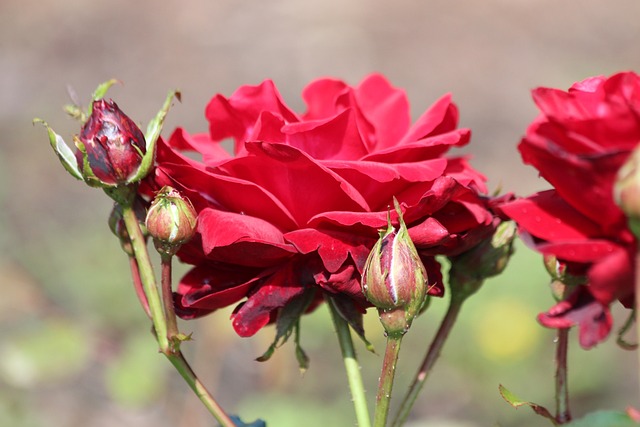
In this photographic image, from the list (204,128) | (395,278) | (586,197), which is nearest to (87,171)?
(395,278)

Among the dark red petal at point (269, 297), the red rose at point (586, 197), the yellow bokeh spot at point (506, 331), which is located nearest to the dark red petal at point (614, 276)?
the red rose at point (586, 197)

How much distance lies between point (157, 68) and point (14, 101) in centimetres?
70

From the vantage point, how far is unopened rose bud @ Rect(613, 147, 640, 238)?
442 millimetres

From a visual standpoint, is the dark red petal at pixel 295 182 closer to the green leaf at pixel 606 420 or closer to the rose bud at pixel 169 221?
the rose bud at pixel 169 221

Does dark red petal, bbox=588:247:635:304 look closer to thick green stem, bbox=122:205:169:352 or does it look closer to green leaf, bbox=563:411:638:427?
green leaf, bbox=563:411:638:427

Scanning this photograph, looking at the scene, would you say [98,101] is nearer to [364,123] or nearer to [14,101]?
[364,123]

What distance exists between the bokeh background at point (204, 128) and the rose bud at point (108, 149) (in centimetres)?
61

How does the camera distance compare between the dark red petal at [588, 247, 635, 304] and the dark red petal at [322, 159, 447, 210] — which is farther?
the dark red petal at [322, 159, 447, 210]

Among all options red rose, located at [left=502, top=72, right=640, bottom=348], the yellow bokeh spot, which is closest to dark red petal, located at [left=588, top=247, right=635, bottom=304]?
red rose, located at [left=502, top=72, right=640, bottom=348]

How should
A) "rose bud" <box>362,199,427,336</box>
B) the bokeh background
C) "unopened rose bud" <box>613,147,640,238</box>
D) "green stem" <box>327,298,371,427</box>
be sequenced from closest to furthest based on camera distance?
"unopened rose bud" <box>613,147,640,238</box>, "rose bud" <box>362,199,427,336</box>, "green stem" <box>327,298,371,427</box>, the bokeh background

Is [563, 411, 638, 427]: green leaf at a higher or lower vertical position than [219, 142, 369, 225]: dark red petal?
lower

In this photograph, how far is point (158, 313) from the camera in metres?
0.64

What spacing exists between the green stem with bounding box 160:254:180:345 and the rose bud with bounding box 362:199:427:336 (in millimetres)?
145

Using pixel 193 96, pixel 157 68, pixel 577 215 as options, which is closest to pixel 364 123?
pixel 577 215
